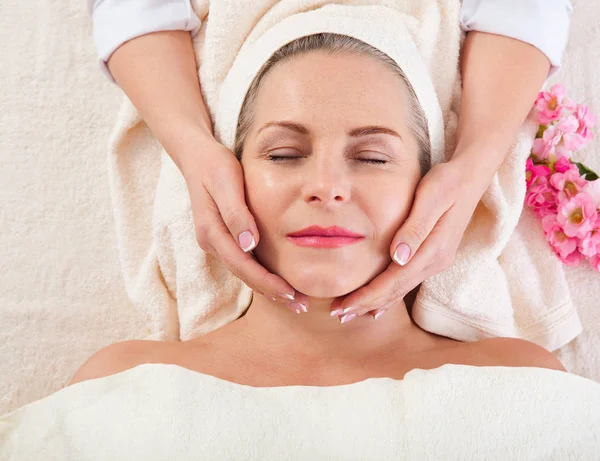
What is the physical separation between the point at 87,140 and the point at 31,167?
16 cm

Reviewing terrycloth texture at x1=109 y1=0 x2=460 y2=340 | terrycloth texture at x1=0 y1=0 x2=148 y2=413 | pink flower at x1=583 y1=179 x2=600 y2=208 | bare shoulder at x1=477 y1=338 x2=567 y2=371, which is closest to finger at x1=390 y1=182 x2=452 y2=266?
terrycloth texture at x1=109 y1=0 x2=460 y2=340

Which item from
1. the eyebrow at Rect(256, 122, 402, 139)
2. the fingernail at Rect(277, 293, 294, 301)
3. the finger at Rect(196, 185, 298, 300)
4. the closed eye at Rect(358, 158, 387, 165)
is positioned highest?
the eyebrow at Rect(256, 122, 402, 139)

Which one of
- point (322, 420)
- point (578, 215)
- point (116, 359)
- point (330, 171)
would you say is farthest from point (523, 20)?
point (116, 359)

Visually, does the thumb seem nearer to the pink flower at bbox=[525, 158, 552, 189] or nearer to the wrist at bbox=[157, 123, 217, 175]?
the wrist at bbox=[157, 123, 217, 175]

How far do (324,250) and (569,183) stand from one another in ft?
2.51

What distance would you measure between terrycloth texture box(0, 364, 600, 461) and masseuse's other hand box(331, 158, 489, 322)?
0.15m

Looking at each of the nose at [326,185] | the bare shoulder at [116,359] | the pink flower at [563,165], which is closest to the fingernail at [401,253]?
the nose at [326,185]

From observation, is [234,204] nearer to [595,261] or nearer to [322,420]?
[322,420]

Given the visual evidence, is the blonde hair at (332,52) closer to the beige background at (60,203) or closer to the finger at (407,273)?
the finger at (407,273)

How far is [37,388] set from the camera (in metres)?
1.53

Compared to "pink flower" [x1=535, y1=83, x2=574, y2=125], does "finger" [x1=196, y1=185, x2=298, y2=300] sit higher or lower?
lower

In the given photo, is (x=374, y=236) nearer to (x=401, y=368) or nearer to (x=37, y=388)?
(x=401, y=368)

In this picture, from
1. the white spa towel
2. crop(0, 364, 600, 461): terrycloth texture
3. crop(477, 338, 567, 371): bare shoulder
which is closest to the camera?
crop(0, 364, 600, 461): terrycloth texture

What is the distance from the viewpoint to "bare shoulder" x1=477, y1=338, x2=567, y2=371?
136 centimetres
